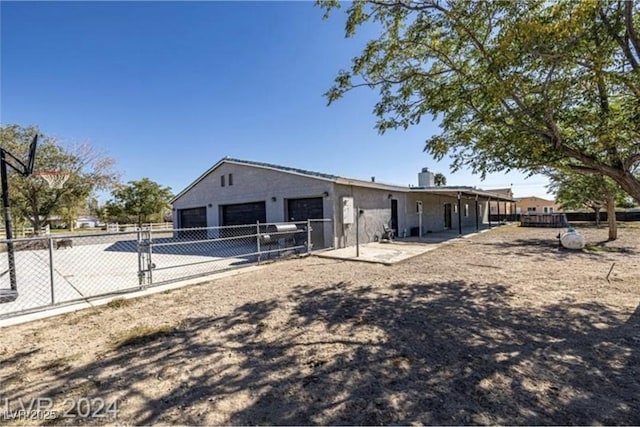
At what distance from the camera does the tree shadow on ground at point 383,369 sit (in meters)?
2.30

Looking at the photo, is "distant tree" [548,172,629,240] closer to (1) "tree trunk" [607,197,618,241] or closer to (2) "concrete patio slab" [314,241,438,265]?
(1) "tree trunk" [607,197,618,241]

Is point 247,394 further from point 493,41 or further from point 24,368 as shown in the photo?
point 493,41

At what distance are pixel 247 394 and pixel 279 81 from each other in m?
12.3

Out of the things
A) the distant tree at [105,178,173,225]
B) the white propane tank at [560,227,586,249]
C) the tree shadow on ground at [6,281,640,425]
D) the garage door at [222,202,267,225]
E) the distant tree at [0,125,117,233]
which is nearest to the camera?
the tree shadow on ground at [6,281,640,425]

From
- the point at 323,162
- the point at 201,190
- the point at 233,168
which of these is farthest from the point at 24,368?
the point at 323,162

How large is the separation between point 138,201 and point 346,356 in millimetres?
38275

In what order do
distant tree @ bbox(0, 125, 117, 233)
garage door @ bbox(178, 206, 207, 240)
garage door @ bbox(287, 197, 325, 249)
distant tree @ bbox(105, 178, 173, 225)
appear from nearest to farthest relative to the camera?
garage door @ bbox(287, 197, 325, 249) < distant tree @ bbox(0, 125, 117, 233) < garage door @ bbox(178, 206, 207, 240) < distant tree @ bbox(105, 178, 173, 225)

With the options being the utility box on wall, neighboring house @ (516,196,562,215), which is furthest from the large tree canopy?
neighboring house @ (516,196,562,215)

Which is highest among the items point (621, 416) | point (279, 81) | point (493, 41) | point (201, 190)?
point (279, 81)

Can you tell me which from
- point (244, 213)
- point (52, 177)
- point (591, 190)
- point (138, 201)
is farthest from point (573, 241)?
point (138, 201)

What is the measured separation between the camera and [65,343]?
3635 mm

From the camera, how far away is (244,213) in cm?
1540

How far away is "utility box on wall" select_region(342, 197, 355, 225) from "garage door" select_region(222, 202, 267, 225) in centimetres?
442

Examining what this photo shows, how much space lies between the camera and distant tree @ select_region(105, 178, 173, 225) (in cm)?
3444
